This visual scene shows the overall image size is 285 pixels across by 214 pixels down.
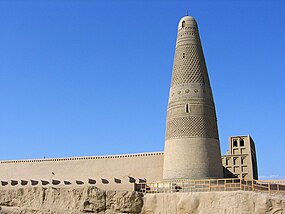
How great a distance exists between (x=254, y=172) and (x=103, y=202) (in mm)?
13074

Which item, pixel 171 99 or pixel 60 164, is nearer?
pixel 171 99

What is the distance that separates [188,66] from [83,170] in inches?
340

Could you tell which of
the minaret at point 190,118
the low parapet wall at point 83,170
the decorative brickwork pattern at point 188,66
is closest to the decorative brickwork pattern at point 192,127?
the minaret at point 190,118

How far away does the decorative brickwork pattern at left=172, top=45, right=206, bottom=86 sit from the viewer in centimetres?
1978

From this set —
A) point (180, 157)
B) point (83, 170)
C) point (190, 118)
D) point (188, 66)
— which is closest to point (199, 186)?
point (180, 157)

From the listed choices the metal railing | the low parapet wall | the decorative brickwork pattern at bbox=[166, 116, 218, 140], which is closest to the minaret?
the decorative brickwork pattern at bbox=[166, 116, 218, 140]

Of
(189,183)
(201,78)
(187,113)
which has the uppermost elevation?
(201,78)

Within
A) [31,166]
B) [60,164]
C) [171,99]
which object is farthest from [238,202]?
[31,166]

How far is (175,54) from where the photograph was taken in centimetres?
2083

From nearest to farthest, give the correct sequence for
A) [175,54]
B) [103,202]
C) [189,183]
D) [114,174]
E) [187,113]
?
[103,202] → [189,183] → [187,113] → [175,54] → [114,174]

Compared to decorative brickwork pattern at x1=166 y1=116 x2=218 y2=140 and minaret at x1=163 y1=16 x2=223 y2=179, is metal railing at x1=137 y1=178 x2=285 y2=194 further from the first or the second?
decorative brickwork pattern at x1=166 y1=116 x2=218 y2=140

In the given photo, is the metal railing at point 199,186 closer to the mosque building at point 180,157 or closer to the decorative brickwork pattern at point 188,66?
the mosque building at point 180,157

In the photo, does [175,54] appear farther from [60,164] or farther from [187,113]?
[60,164]

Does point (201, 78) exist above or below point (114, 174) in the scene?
above
